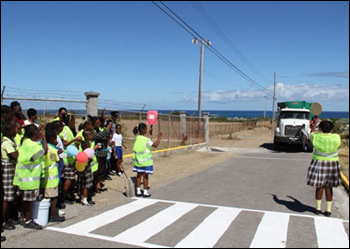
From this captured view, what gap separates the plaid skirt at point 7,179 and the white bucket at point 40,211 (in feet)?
1.30

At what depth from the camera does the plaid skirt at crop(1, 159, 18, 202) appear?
5309mm

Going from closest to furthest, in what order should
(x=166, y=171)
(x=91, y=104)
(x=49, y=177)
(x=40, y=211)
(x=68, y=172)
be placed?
(x=40, y=211) < (x=49, y=177) < (x=68, y=172) < (x=91, y=104) < (x=166, y=171)

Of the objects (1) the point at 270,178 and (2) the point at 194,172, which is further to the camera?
(2) the point at 194,172

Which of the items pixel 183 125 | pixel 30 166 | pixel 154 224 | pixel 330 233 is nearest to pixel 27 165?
pixel 30 166

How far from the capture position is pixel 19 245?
4.94 m

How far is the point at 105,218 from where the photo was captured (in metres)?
6.37

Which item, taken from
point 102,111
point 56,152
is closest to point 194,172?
point 102,111

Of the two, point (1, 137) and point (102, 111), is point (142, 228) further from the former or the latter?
point (102, 111)

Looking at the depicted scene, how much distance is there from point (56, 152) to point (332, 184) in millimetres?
5197

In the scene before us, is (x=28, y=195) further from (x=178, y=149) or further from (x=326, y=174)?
(x=178, y=149)

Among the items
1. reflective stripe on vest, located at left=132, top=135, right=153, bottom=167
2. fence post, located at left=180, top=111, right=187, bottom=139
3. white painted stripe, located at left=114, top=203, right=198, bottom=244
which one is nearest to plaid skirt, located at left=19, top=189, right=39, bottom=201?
white painted stripe, located at left=114, top=203, right=198, bottom=244

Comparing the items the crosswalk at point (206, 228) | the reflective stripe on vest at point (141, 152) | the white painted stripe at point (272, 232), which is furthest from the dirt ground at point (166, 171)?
the white painted stripe at point (272, 232)

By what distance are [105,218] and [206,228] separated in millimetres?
1797

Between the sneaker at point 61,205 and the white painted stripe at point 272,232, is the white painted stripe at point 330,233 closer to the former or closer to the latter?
the white painted stripe at point 272,232
